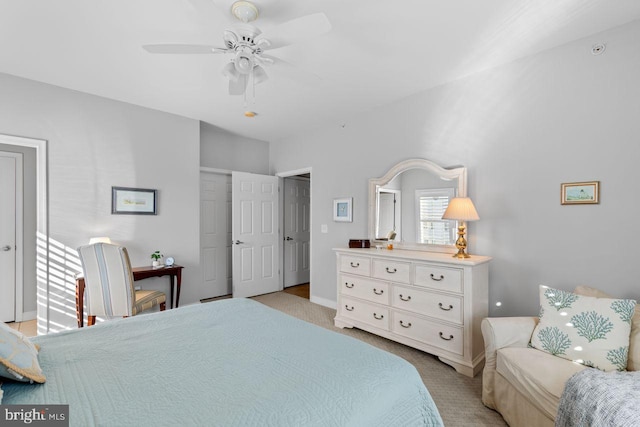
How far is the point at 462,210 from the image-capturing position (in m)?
2.58

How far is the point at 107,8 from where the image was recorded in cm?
188

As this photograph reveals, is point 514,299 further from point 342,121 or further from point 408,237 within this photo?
point 342,121

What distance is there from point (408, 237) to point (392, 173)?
0.75 meters

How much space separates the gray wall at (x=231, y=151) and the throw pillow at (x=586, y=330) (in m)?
4.29

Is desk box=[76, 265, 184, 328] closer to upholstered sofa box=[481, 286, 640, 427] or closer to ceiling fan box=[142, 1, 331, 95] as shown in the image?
ceiling fan box=[142, 1, 331, 95]

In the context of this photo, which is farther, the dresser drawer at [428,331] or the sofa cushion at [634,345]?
the dresser drawer at [428,331]

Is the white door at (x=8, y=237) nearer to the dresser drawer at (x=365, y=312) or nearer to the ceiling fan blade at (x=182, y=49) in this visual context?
the ceiling fan blade at (x=182, y=49)

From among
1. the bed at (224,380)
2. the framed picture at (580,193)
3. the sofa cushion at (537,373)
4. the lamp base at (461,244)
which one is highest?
the framed picture at (580,193)

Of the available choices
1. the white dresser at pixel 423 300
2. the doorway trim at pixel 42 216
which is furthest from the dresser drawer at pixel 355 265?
the doorway trim at pixel 42 216

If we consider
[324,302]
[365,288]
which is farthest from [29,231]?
[365,288]

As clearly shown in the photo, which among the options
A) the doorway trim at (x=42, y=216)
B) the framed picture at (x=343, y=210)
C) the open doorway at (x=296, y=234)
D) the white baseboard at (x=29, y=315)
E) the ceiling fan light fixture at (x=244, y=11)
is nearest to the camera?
the ceiling fan light fixture at (x=244, y=11)

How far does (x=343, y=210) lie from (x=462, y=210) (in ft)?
5.62

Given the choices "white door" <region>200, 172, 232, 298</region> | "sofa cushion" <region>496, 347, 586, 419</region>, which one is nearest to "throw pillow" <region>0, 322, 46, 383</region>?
"sofa cushion" <region>496, 347, 586, 419</region>

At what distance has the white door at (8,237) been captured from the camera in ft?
11.7
